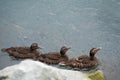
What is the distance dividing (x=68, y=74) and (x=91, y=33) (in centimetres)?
624

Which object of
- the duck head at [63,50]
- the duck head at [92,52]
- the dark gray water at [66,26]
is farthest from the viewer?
the dark gray water at [66,26]

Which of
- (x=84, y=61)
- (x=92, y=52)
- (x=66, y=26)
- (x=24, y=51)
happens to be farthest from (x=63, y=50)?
(x=66, y=26)

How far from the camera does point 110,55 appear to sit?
11.4 m

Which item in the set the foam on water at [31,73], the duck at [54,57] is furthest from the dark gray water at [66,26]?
the foam on water at [31,73]

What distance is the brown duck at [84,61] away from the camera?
10.8m

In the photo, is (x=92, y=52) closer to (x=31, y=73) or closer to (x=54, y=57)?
(x=54, y=57)

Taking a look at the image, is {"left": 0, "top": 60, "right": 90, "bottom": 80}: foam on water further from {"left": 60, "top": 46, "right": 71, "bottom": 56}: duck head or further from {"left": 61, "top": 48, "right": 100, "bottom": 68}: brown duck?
{"left": 60, "top": 46, "right": 71, "bottom": 56}: duck head

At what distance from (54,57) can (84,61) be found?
0.98 meters

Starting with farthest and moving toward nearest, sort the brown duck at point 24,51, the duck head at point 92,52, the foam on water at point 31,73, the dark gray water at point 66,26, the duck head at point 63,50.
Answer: the dark gray water at point 66,26
the brown duck at point 24,51
the duck head at point 63,50
the duck head at point 92,52
the foam on water at point 31,73

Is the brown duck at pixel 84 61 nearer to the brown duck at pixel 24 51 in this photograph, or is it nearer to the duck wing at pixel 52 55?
the duck wing at pixel 52 55

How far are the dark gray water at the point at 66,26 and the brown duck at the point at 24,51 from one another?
8.8 inches

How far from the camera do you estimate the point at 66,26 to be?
13.7m

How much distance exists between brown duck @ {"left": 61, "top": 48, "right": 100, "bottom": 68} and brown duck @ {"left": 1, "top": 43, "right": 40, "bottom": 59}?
1197 millimetres

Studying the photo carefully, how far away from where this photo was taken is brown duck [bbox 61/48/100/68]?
10805mm
